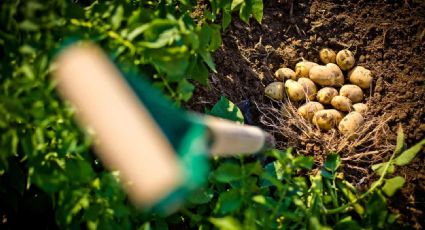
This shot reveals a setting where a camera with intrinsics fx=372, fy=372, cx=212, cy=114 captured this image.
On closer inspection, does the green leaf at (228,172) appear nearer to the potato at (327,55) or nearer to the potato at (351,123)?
the potato at (351,123)

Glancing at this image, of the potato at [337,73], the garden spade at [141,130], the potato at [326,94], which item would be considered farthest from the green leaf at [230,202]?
the potato at [337,73]

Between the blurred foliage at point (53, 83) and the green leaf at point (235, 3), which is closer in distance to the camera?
the blurred foliage at point (53, 83)

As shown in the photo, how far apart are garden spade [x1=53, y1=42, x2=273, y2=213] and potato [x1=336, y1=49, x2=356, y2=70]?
131 centimetres

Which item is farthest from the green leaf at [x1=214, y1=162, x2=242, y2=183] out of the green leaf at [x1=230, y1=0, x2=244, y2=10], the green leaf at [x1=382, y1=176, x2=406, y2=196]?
the green leaf at [x1=230, y1=0, x2=244, y2=10]

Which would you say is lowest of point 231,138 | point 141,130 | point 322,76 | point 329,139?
point 329,139

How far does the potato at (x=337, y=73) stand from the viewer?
2004 mm

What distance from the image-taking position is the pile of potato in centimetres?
193

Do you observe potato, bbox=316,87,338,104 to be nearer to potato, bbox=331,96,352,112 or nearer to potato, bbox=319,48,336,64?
potato, bbox=331,96,352,112

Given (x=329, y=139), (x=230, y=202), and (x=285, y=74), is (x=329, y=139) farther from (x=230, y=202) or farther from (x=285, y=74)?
(x=230, y=202)

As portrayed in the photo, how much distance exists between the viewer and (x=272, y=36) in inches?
85.4

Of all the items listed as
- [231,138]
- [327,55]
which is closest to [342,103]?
[327,55]

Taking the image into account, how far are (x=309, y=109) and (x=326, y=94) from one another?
121 millimetres

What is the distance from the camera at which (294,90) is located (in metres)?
1.97

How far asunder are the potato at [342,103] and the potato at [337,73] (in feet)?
0.37
